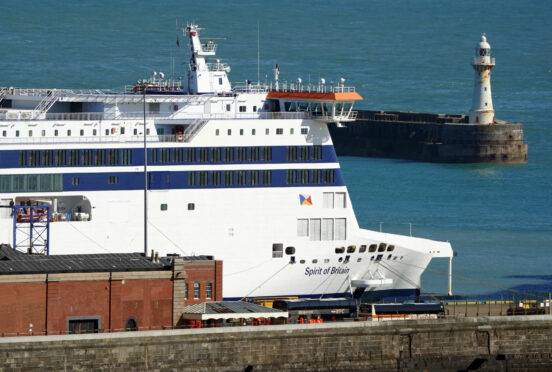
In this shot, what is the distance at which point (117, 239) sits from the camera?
64250 millimetres

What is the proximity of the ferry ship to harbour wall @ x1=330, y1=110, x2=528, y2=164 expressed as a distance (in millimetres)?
69403

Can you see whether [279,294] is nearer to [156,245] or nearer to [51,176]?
[156,245]

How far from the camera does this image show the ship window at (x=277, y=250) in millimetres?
66500

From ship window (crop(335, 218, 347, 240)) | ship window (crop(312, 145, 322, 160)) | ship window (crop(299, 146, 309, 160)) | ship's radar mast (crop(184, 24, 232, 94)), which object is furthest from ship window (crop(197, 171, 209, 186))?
ship window (crop(335, 218, 347, 240))

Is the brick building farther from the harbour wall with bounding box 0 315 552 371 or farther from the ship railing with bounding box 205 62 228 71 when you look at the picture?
the ship railing with bounding box 205 62 228 71

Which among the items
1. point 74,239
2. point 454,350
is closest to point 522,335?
point 454,350

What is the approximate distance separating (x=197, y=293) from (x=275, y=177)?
881 centimetres

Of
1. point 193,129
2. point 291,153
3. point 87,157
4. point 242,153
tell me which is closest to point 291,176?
point 291,153

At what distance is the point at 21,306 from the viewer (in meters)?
52.4

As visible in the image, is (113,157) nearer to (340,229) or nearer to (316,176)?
(316,176)

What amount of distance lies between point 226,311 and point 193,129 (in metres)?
12.7

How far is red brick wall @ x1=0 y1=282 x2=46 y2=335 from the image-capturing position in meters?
52.2

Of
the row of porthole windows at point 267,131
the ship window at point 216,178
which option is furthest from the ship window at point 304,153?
the ship window at point 216,178

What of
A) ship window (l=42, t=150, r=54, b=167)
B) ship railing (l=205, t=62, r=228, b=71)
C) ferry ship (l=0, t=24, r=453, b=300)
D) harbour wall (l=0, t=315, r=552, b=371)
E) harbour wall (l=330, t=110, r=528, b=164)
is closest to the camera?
harbour wall (l=0, t=315, r=552, b=371)
